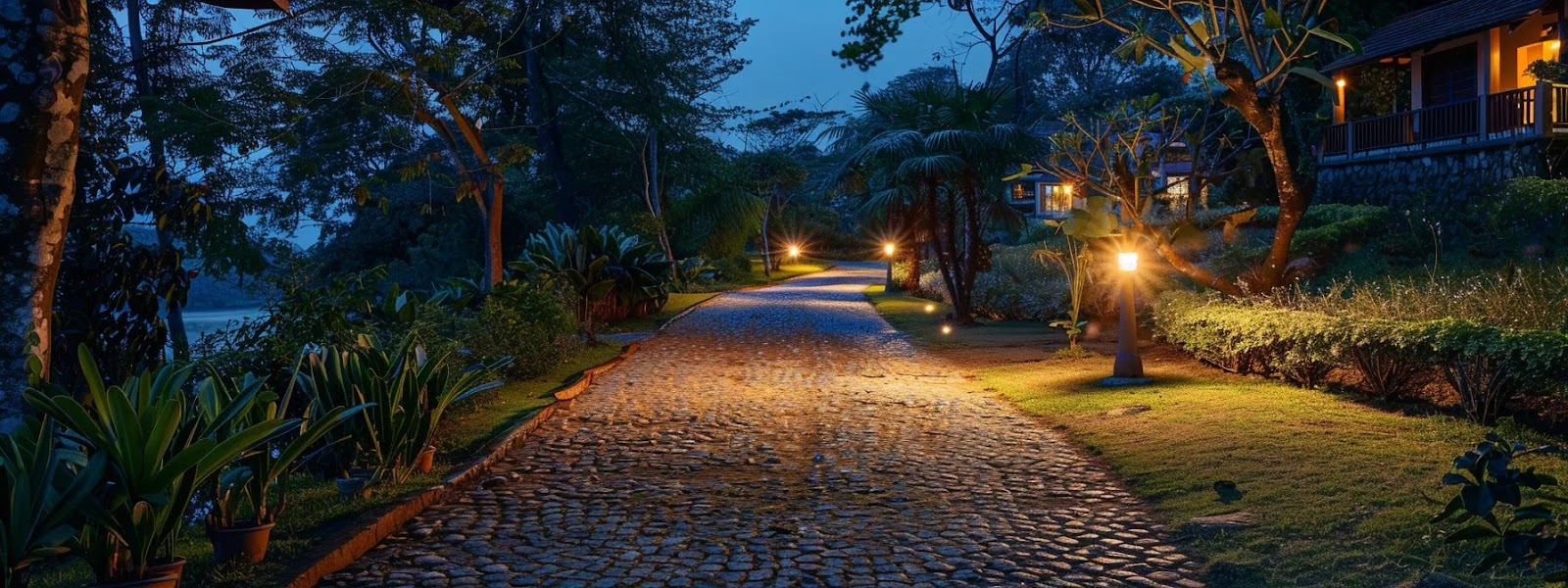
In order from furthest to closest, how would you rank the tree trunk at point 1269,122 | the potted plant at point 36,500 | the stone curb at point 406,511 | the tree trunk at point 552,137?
the tree trunk at point 552,137 → the tree trunk at point 1269,122 → the stone curb at point 406,511 → the potted plant at point 36,500

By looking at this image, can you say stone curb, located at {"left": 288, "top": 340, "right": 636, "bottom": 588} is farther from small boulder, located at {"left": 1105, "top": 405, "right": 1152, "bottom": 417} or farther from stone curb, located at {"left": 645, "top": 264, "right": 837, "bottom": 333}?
stone curb, located at {"left": 645, "top": 264, "right": 837, "bottom": 333}

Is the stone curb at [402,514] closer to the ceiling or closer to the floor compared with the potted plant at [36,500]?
closer to the floor

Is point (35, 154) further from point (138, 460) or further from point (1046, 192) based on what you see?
point (1046, 192)

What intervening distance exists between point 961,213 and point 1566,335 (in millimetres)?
17216

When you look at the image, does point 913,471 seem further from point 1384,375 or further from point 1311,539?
point 1384,375

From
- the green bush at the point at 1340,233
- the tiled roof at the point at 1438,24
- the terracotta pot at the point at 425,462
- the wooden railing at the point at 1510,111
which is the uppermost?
the tiled roof at the point at 1438,24

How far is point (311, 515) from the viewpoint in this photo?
220 inches

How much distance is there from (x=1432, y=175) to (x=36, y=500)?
23.8 metres

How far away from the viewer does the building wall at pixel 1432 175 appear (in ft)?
62.0

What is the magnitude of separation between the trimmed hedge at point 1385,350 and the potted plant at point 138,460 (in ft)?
26.0

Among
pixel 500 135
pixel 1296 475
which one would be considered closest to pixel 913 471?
pixel 1296 475

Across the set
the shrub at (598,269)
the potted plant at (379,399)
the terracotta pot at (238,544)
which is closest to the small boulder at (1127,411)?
the potted plant at (379,399)

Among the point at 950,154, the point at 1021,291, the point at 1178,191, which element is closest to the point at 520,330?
the point at 950,154

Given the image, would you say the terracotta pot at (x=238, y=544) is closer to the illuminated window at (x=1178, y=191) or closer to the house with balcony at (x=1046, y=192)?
the illuminated window at (x=1178, y=191)
